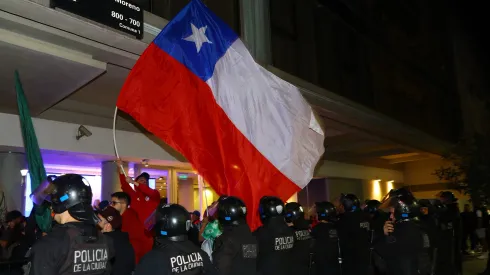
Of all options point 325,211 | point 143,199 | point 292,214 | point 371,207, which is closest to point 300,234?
point 292,214

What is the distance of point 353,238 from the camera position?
30.1 ft

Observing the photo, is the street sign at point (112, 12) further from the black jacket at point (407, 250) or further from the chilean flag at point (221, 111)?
the black jacket at point (407, 250)

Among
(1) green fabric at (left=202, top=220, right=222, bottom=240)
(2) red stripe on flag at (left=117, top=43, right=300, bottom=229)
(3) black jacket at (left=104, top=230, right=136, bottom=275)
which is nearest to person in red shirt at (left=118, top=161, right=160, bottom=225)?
(3) black jacket at (left=104, top=230, right=136, bottom=275)

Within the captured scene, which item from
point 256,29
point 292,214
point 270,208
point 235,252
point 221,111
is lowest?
point 235,252

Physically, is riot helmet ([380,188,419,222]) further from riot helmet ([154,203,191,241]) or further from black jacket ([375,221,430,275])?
riot helmet ([154,203,191,241])

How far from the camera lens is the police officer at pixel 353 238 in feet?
30.1

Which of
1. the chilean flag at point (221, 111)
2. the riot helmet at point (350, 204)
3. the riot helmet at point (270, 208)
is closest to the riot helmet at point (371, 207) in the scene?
the riot helmet at point (350, 204)

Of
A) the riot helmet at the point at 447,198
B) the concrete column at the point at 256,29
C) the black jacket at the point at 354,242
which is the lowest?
the black jacket at the point at 354,242

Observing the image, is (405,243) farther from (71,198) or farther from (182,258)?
(71,198)

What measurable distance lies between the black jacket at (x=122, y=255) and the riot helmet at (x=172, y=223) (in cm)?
204

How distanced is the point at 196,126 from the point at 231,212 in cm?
152

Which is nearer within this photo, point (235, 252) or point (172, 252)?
point (172, 252)

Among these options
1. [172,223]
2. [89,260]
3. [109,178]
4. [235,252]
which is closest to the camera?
[89,260]

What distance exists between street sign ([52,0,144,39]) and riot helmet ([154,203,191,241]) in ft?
11.4
